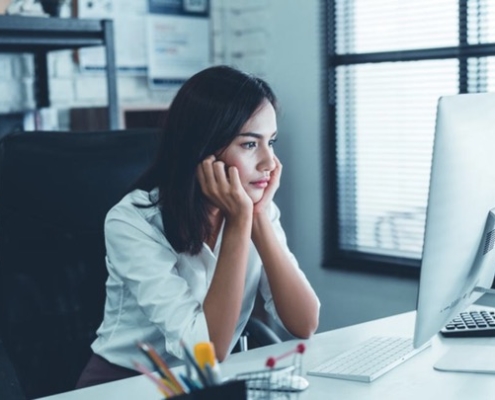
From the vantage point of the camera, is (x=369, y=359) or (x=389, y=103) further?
(x=389, y=103)

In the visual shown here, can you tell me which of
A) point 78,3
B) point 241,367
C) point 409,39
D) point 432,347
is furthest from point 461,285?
point 78,3

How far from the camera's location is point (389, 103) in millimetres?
2850

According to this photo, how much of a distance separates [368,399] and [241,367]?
256 mm

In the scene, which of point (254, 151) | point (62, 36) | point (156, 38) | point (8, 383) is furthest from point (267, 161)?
point (156, 38)

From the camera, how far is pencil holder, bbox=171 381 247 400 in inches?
29.9

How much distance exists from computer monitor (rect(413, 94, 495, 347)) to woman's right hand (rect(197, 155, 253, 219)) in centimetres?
44

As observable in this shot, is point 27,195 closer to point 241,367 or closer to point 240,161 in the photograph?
point 240,161

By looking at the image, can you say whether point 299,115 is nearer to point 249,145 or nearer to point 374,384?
point 249,145

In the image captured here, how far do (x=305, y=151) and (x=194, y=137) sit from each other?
156 centimetres

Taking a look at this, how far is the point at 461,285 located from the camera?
1.22 meters

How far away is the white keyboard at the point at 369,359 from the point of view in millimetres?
1236

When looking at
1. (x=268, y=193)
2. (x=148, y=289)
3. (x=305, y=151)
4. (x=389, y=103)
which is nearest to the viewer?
(x=148, y=289)

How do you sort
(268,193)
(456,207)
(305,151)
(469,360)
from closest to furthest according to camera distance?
(456,207) → (469,360) → (268,193) → (305,151)

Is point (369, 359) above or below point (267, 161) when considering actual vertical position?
below
